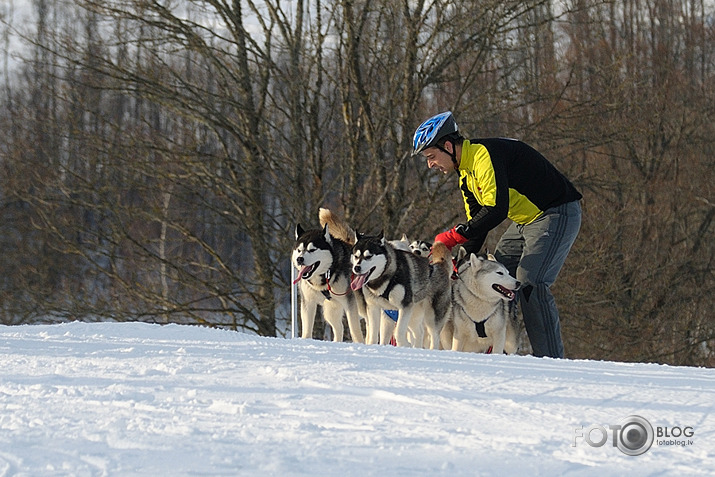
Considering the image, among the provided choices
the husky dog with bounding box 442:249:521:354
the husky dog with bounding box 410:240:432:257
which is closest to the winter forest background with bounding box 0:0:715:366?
the husky dog with bounding box 410:240:432:257

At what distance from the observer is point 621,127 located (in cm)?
1330

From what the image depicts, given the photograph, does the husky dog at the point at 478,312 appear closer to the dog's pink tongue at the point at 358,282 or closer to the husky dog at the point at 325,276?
the husky dog at the point at 325,276

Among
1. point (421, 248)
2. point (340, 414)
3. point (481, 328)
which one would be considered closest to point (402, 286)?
point (481, 328)

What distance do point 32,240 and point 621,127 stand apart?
42.0ft

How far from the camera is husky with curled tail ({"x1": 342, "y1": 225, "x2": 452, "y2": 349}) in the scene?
22.3 ft

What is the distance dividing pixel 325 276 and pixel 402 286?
669mm

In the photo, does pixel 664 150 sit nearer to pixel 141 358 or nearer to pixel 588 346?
pixel 588 346

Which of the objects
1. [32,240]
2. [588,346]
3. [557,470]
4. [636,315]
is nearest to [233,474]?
[557,470]

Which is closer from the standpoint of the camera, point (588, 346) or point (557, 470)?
point (557, 470)

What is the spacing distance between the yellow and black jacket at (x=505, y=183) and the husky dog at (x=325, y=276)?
5.18 ft

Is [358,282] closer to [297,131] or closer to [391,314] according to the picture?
[391,314]

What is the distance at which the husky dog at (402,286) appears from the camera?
680cm

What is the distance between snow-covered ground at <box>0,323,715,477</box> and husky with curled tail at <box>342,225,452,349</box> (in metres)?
2.37

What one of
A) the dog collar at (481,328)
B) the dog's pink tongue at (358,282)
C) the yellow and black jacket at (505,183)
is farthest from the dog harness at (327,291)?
the yellow and black jacket at (505,183)
